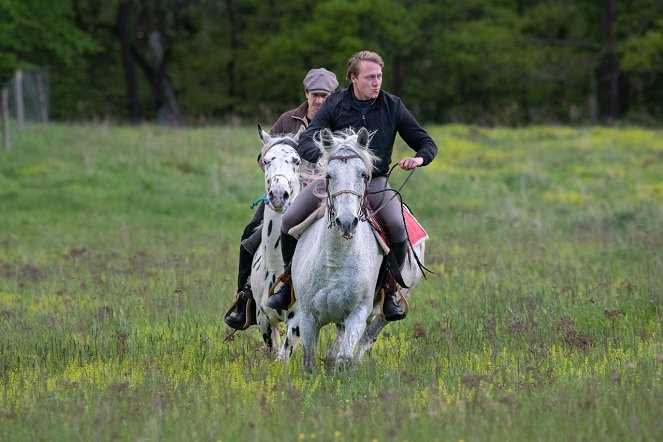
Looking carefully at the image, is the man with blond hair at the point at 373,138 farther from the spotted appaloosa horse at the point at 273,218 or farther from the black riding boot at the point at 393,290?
the spotted appaloosa horse at the point at 273,218

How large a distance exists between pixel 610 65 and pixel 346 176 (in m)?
45.3

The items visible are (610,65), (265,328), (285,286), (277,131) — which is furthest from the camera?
(610,65)

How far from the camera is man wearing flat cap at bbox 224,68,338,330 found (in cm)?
992

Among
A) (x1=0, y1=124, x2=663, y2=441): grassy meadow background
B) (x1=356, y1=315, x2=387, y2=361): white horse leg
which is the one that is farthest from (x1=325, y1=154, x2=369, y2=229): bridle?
(x1=356, y1=315, x2=387, y2=361): white horse leg

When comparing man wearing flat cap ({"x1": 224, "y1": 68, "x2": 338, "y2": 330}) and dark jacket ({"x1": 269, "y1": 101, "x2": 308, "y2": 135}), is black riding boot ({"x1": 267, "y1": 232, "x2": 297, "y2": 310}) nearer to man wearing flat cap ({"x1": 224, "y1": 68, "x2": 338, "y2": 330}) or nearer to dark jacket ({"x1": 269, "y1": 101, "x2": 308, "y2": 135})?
man wearing flat cap ({"x1": 224, "y1": 68, "x2": 338, "y2": 330})

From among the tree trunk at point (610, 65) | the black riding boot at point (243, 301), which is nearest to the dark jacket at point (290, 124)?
the black riding boot at point (243, 301)

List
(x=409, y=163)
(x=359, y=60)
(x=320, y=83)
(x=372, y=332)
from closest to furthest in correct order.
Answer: (x=409, y=163)
(x=359, y=60)
(x=372, y=332)
(x=320, y=83)

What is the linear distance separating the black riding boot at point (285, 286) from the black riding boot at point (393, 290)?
725mm

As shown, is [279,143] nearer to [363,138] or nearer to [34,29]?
[363,138]

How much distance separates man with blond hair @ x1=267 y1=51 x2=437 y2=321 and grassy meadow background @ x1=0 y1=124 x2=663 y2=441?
644mm

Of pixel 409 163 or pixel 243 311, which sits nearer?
pixel 409 163

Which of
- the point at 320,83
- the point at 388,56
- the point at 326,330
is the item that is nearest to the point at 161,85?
the point at 388,56

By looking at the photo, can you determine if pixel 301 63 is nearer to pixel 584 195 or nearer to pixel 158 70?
pixel 158 70

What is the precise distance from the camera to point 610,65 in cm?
5075
